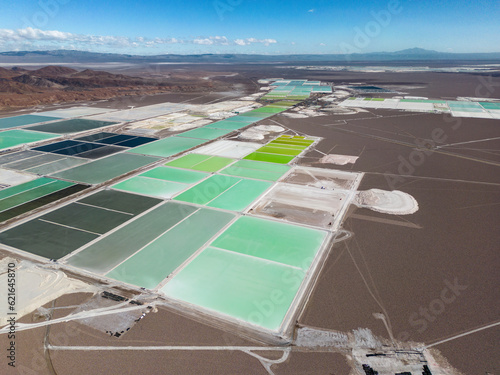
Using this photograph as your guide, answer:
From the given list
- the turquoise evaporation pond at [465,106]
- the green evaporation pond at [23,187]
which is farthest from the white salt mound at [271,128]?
the turquoise evaporation pond at [465,106]

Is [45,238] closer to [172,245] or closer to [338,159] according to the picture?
[172,245]

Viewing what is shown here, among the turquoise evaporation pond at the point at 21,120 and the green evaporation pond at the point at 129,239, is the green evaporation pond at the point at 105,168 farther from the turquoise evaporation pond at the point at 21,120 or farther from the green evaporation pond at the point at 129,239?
the turquoise evaporation pond at the point at 21,120

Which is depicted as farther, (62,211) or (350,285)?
(62,211)

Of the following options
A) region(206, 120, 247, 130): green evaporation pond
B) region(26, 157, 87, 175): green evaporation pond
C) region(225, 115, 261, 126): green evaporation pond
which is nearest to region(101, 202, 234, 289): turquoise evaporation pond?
region(26, 157, 87, 175): green evaporation pond

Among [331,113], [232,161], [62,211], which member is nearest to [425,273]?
[232,161]

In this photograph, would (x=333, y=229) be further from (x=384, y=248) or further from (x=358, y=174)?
(x=358, y=174)

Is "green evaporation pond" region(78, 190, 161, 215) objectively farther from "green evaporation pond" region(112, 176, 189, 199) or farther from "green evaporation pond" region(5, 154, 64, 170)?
"green evaporation pond" region(5, 154, 64, 170)

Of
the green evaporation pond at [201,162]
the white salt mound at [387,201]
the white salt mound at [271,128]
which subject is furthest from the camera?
the white salt mound at [271,128]

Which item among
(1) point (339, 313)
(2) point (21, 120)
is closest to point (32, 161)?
(2) point (21, 120)
